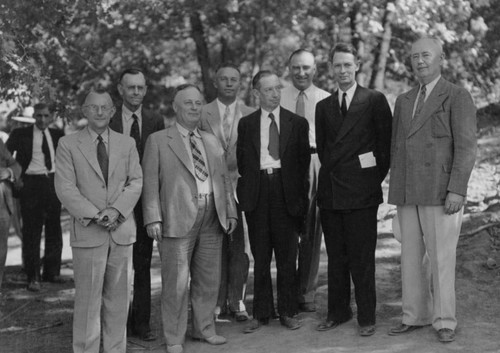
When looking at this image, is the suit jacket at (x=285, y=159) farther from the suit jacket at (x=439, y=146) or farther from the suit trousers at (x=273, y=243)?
the suit jacket at (x=439, y=146)

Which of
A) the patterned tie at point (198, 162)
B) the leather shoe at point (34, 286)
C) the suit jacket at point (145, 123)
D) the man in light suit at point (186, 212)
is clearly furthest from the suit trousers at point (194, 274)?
the leather shoe at point (34, 286)

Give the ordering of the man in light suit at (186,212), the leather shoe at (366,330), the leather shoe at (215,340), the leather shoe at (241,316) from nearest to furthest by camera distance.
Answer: the leather shoe at (366,330)
the man in light suit at (186,212)
the leather shoe at (215,340)
the leather shoe at (241,316)

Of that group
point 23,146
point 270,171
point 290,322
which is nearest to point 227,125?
point 270,171

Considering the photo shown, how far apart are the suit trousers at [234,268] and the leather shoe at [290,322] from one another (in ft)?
1.97

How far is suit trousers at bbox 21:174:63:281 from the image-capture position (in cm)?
904

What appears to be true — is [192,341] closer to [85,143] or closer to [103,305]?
[103,305]

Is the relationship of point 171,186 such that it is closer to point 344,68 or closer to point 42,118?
point 344,68

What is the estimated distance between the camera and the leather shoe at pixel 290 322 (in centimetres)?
617

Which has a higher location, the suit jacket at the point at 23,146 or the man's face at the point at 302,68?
the man's face at the point at 302,68

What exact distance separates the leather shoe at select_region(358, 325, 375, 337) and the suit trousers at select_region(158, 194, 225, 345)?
118 centimetres

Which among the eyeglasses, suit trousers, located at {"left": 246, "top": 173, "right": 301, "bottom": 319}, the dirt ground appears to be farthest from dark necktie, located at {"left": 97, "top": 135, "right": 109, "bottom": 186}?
the dirt ground

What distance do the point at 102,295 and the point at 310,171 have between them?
2.10 m

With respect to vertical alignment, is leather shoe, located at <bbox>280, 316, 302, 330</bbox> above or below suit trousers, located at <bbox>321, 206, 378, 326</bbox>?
below

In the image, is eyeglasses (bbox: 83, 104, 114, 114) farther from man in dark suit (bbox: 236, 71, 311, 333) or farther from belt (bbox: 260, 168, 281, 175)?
belt (bbox: 260, 168, 281, 175)
